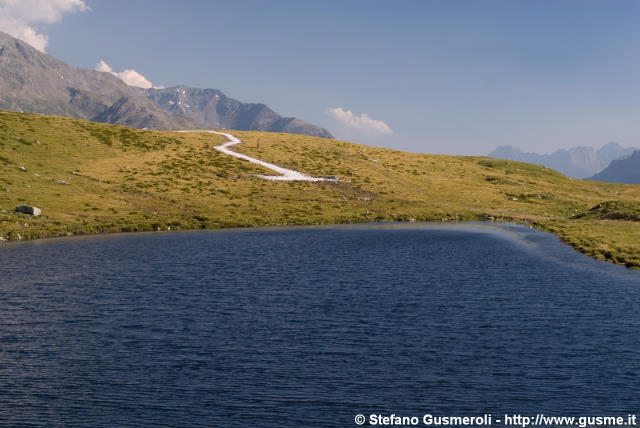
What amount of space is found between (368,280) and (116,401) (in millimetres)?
27837

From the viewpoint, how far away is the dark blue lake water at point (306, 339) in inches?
859

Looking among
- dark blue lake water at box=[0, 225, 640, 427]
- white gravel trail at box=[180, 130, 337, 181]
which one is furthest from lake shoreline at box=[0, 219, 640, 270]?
white gravel trail at box=[180, 130, 337, 181]

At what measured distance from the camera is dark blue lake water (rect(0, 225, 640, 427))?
2183 cm

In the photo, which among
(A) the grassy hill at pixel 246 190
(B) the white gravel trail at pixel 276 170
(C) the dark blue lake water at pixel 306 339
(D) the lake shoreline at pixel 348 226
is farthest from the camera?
(B) the white gravel trail at pixel 276 170

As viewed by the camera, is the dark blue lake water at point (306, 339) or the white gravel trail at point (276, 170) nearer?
the dark blue lake water at point (306, 339)

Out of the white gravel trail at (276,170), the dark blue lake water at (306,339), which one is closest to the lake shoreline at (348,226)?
the dark blue lake water at (306,339)

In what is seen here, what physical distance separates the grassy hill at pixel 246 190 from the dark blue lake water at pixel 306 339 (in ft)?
72.7

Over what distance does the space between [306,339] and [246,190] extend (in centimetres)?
9119

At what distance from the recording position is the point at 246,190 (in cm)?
11888

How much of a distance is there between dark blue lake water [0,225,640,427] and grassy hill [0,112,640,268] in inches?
872

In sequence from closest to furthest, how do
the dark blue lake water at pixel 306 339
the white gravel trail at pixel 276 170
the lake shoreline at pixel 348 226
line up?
the dark blue lake water at pixel 306 339 → the lake shoreline at pixel 348 226 → the white gravel trail at pixel 276 170

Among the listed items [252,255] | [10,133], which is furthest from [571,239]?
[10,133]

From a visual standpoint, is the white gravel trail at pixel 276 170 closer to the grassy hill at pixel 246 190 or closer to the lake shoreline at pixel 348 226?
the grassy hill at pixel 246 190

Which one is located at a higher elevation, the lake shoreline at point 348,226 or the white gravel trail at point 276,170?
the white gravel trail at point 276,170
